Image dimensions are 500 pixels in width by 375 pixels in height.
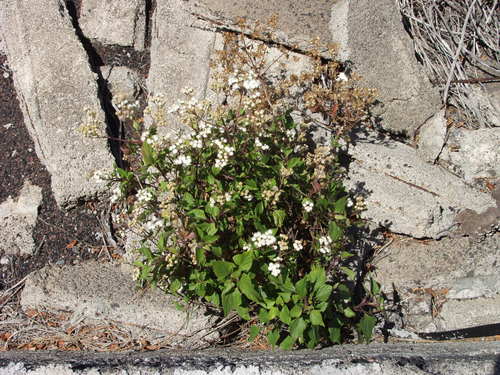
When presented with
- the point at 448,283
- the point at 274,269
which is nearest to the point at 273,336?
the point at 274,269

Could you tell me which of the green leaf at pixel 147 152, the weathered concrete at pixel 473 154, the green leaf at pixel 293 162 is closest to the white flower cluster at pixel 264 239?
the green leaf at pixel 293 162

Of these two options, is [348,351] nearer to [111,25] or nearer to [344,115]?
[344,115]

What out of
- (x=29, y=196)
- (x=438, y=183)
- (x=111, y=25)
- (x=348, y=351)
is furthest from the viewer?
(x=111, y=25)

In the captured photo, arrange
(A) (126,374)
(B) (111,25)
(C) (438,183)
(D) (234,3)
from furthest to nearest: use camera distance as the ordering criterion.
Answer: (B) (111,25) → (D) (234,3) → (C) (438,183) → (A) (126,374)

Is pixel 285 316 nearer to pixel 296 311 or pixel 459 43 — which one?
pixel 296 311

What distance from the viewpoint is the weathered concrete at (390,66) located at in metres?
3.55

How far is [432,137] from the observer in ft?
11.7

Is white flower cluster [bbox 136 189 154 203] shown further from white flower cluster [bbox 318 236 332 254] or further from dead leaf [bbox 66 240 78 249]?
dead leaf [bbox 66 240 78 249]

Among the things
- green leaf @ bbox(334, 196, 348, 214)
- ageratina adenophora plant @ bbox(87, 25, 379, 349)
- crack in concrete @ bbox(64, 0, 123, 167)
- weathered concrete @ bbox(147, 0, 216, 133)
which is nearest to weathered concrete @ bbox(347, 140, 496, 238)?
ageratina adenophora plant @ bbox(87, 25, 379, 349)

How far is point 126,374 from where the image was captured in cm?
209

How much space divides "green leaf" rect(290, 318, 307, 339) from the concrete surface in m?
0.13

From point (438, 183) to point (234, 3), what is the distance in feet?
7.15

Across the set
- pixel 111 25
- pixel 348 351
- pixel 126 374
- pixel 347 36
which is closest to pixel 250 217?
pixel 348 351

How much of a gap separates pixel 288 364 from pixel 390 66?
245cm
